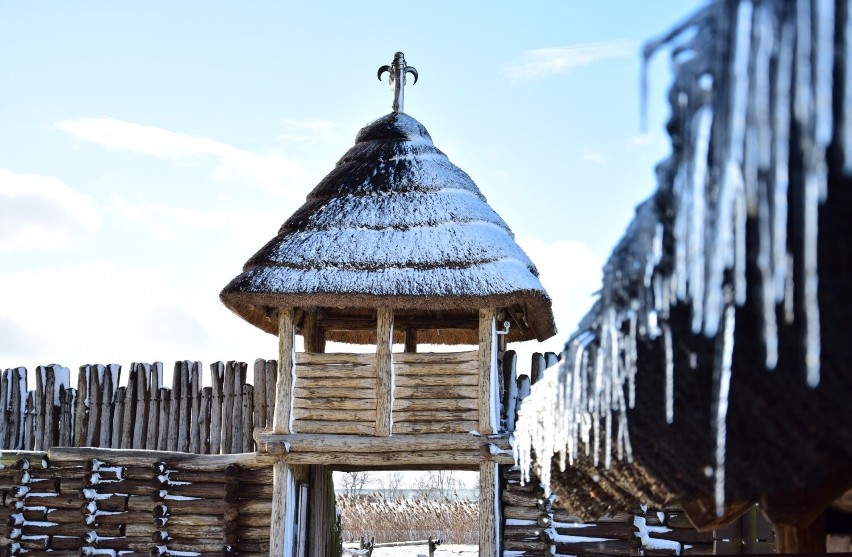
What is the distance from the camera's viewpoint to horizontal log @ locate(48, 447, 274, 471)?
38.4 feet

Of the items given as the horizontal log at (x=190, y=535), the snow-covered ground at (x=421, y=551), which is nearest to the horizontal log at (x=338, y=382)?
the horizontal log at (x=190, y=535)

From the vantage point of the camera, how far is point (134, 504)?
39.9ft

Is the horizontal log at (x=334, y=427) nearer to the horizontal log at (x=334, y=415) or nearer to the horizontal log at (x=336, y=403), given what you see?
the horizontal log at (x=334, y=415)

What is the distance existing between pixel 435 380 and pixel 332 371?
3.41 ft

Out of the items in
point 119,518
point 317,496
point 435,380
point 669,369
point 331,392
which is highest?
point 435,380

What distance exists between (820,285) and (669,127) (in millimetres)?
447

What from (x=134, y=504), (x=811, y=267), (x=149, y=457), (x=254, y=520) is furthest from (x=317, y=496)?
(x=811, y=267)

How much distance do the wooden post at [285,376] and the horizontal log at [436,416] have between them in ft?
3.68

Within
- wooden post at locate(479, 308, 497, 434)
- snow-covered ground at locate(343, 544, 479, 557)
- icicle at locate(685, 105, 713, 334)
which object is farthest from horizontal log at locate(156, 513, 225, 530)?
icicle at locate(685, 105, 713, 334)

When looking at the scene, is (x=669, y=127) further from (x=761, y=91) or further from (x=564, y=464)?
(x=564, y=464)

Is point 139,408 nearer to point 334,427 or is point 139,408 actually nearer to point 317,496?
point 317,496

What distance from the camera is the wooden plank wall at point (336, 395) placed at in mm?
10188

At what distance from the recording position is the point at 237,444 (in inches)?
473

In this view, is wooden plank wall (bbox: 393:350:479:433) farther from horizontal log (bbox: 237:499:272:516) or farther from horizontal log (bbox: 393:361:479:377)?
horizontal log (bbox: 237:499:272:516)
